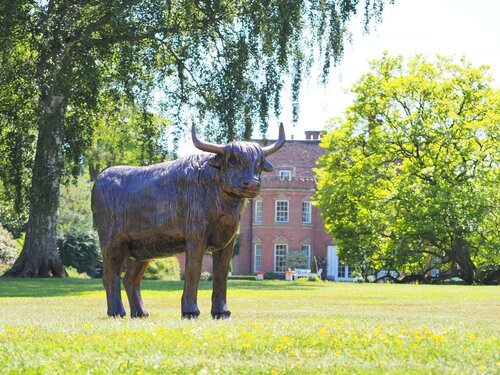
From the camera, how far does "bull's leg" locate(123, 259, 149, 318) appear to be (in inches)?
513

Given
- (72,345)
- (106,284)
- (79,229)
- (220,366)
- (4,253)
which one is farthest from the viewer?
(79,229)

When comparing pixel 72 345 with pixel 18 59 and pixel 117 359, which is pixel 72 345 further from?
pixel 18 59

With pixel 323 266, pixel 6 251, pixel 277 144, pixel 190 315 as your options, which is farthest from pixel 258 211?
pixel 277 144

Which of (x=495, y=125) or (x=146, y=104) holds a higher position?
(x=495, y=125)

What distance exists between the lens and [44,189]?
26766mm

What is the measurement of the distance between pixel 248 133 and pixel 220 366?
20423mm

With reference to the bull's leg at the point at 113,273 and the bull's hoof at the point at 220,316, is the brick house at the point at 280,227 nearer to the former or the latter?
the bull's leg at the point at 113,273

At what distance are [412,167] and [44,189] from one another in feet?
84.9

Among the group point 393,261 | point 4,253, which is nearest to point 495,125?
point 393,261

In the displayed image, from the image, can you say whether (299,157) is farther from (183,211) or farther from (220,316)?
(183,211)

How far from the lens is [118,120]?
32.8 metres

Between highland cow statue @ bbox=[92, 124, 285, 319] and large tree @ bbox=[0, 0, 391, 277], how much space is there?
565 inches

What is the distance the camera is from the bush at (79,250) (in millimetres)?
46500

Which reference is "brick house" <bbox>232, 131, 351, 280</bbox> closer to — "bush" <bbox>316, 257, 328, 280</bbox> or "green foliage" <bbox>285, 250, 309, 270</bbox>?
"bush" <bbox>316, 257, 328, 280</bbox>
